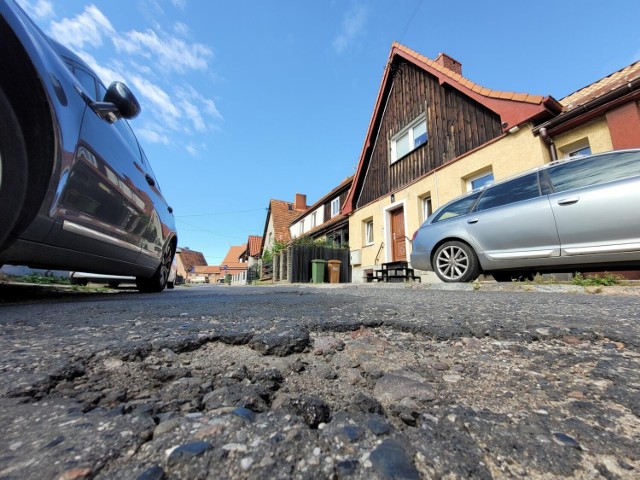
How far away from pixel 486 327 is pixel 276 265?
13.9 metres

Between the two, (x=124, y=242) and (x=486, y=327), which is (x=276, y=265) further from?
(x=486, y=327)

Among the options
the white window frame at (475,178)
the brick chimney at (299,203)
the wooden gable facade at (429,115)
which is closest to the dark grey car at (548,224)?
the white window frame at (475,178)

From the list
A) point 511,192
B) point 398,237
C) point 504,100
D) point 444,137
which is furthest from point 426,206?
point 511,192

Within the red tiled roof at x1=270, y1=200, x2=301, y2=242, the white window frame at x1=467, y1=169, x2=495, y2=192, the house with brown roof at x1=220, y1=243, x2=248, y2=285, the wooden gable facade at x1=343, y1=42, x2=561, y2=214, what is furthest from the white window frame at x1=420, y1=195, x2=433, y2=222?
the house with brown roof at x1=220, y1=243, x2=248, y2=285

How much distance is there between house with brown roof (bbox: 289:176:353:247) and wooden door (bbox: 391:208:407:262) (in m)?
3.43

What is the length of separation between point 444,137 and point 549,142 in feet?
10.0

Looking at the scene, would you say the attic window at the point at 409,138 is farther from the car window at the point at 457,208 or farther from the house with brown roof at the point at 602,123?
the car window at the point at 457,208

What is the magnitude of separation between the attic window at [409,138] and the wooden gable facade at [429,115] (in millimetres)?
177

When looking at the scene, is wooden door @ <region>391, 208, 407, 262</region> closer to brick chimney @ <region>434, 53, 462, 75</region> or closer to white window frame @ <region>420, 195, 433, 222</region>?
white window frame @ <region>420, 195, 433, 222</region>

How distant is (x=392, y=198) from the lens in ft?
36.1

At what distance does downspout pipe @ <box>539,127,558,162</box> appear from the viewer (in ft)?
21.4

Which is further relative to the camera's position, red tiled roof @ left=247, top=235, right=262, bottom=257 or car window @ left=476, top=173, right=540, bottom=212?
red tiled roof @ left=247, top=235, right=262, bottom=257

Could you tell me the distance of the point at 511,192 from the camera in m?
4.61

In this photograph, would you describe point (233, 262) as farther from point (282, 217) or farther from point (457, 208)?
point (457, 208)
